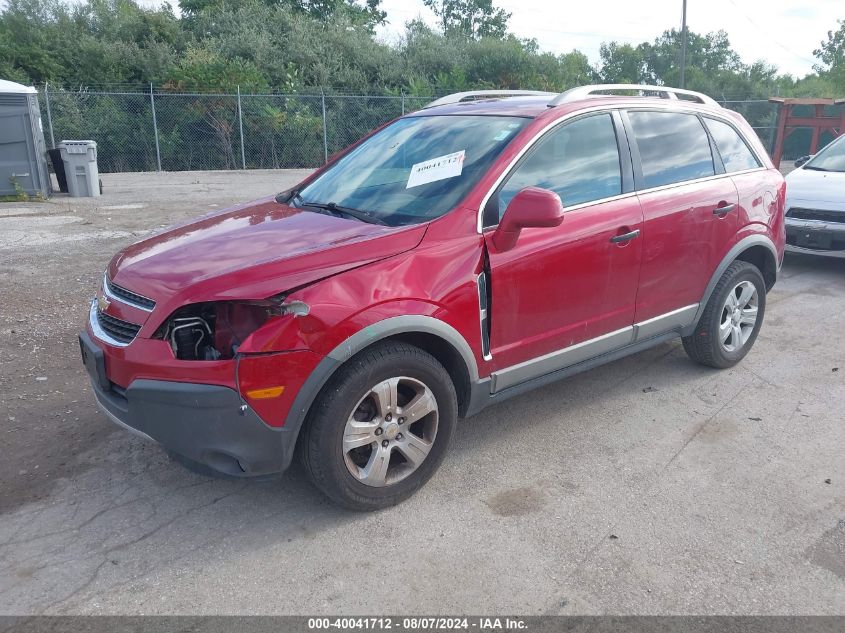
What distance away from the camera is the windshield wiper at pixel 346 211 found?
360 centimetres

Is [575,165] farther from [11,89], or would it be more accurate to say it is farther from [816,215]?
[11,89]

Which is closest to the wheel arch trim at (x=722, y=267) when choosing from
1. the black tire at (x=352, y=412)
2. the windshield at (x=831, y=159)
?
the black tire at (x=352, y=412)

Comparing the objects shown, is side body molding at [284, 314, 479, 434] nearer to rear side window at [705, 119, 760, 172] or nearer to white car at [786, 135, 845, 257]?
rear side window at [705, 119, 760, 172]

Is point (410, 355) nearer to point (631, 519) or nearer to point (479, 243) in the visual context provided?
point (479, 243)

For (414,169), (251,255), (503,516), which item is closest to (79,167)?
(414,169)

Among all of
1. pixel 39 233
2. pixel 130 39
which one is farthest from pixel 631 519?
pixel 130 39

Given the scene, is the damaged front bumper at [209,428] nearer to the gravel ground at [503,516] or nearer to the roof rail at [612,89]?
the gravel ground at [503,516]

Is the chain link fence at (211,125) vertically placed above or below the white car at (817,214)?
above

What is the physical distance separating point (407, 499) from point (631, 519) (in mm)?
1048

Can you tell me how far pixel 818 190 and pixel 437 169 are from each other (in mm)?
6078

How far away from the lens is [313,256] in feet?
10.1

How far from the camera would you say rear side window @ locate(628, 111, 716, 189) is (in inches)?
→ 171

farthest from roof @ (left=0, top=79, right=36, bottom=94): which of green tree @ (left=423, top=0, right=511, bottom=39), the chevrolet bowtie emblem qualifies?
green tree @ (left=423, top=0, right=511, bottom=39)

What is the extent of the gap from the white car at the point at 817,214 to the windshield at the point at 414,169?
17.5 feet
